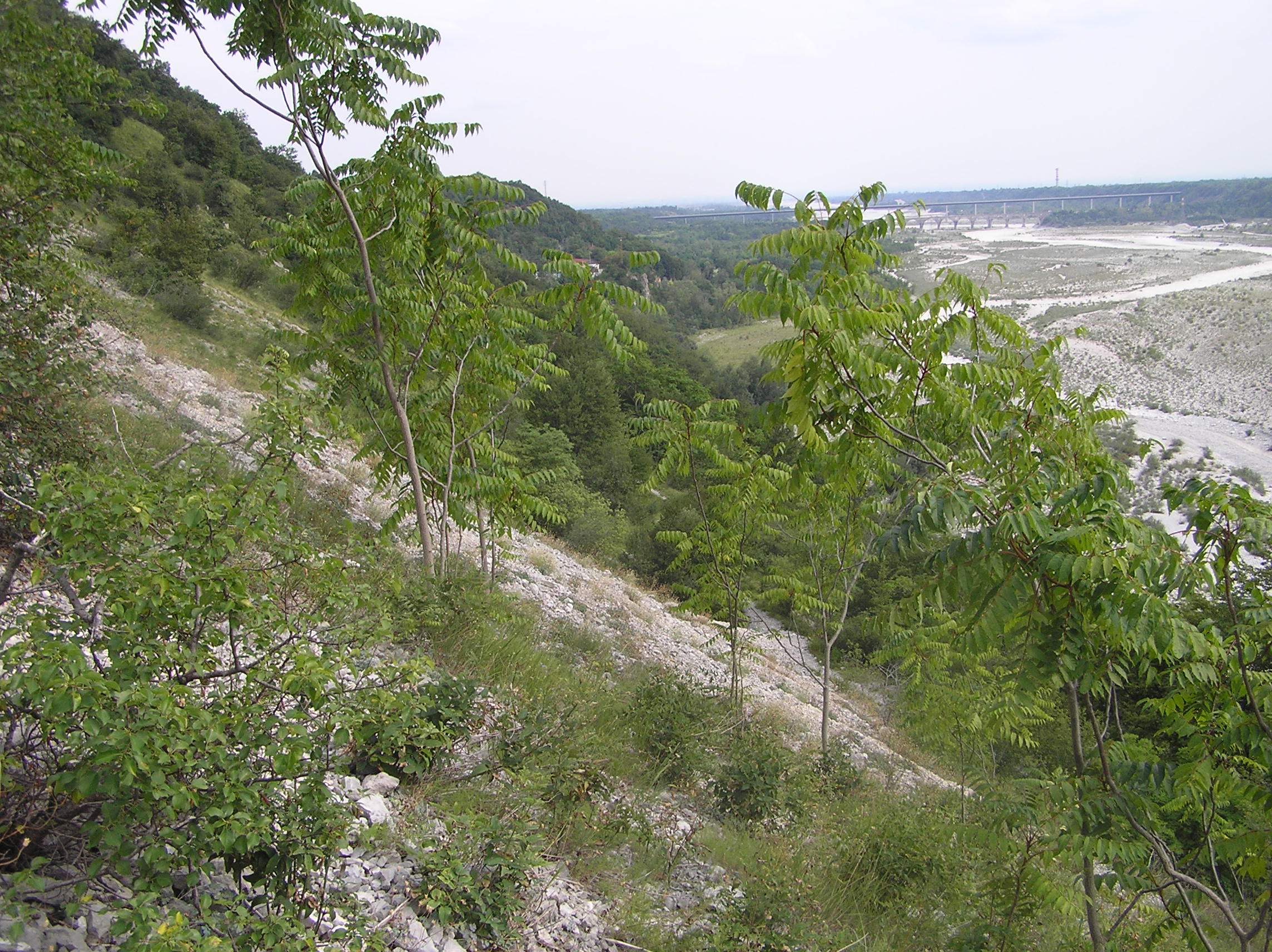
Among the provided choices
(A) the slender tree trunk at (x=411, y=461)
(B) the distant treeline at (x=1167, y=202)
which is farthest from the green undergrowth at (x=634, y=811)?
(B) the distant treeline at (x=1167, y=202)

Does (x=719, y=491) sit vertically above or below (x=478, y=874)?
above

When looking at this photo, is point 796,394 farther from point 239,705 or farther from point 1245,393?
point 1245,393

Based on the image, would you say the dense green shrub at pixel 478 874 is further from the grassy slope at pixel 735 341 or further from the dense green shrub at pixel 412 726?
the grassy slope at pixel 735 341

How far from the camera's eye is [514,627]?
7758mm

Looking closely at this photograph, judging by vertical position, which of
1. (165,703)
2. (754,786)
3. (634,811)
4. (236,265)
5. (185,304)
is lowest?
(754,786)

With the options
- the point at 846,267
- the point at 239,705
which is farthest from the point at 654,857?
the point at 846,267

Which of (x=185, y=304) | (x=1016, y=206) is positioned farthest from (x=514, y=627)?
(x=1016, y=206)

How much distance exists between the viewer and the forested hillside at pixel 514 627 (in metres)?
2.37

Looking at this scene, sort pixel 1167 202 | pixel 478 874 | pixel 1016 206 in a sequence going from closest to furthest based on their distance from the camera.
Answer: pixel 478 874 < pixel 1167 202 < pixel 1016 206

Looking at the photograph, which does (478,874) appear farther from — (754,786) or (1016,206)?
(1016,206)

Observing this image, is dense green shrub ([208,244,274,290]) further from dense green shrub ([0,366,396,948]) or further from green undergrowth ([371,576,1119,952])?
dense green shrub ([0,366,396,948])

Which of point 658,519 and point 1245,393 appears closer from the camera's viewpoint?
point 658,519

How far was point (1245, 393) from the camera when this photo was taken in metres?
37.4

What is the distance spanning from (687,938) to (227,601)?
297cm
